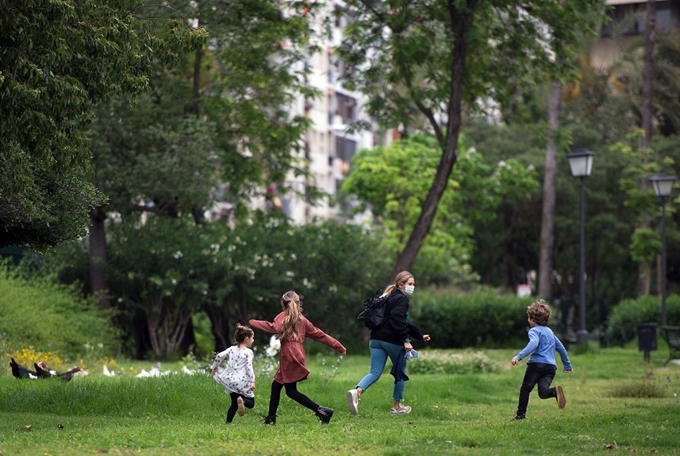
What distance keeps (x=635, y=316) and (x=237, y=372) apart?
26.5 meters

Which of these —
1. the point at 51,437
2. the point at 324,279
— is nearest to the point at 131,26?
the point at 51,437

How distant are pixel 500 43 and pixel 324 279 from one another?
7528mm

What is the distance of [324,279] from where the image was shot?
3409 centimetres

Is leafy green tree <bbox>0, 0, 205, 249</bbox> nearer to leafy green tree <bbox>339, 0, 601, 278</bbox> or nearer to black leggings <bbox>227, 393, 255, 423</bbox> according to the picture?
black leggings <bbox>227, 393, 255, 423</bbox>

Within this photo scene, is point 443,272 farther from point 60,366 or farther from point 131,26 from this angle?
point 131,26

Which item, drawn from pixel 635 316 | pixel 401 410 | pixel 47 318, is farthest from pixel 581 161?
pixel 401 410

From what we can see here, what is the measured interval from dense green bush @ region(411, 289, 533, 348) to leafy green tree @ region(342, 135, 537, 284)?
1165 cm

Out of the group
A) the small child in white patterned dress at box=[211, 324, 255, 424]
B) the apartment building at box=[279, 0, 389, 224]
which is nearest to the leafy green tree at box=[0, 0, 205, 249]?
the small child in white patterned dress at box=[211, 324, 255, 424]

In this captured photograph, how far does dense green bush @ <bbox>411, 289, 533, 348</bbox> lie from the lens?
37.9 metres

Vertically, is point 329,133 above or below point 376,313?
above

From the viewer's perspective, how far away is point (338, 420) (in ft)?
50.5

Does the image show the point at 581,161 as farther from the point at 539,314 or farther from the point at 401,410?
the point at 539,314

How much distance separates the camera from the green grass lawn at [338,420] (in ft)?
39.1

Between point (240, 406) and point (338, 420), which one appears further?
point (338, 420)
